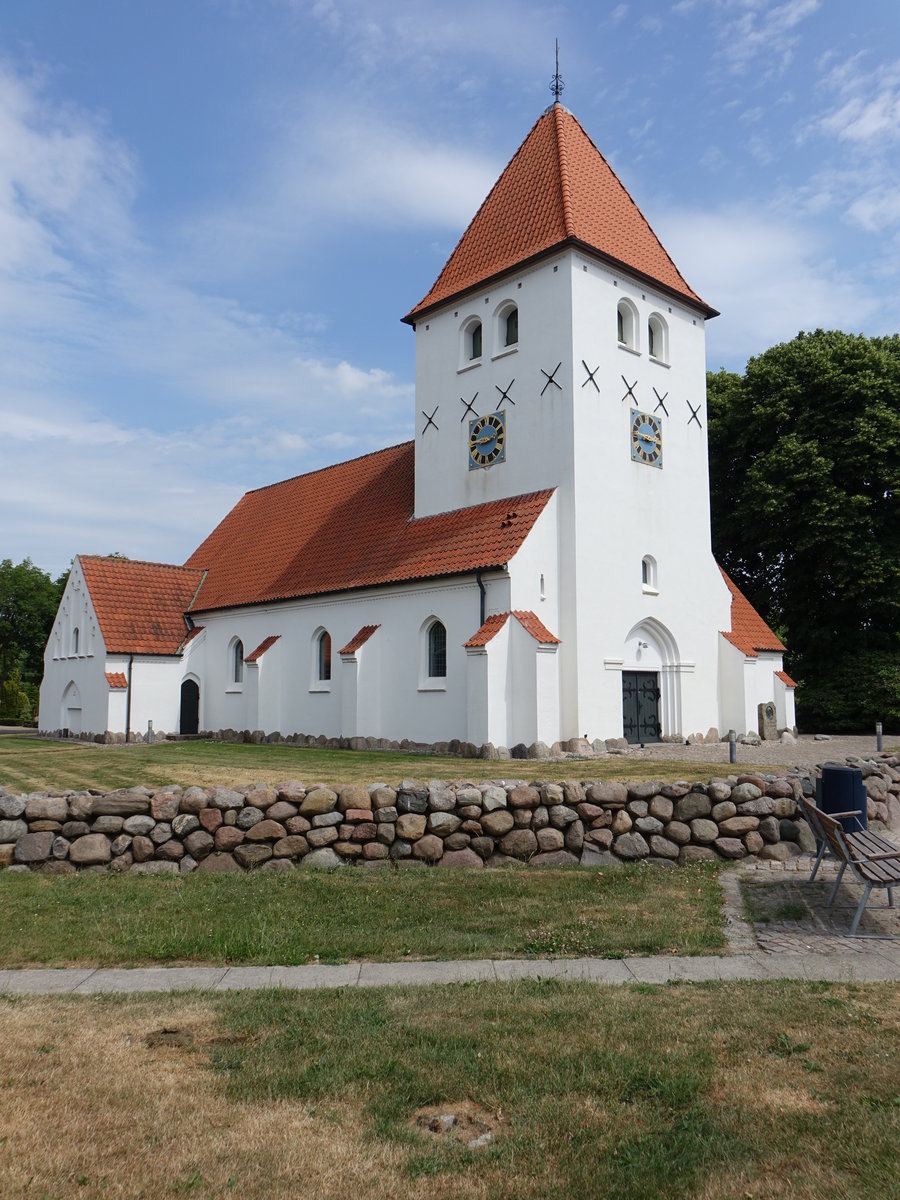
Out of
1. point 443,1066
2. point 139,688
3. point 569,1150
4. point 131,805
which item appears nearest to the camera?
point 569,1150

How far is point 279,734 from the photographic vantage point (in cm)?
2717

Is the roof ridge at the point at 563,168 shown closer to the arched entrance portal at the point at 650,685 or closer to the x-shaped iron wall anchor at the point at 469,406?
the x-shaped iron wall anchor at the point at 469,406

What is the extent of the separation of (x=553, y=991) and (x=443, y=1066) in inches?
56.4

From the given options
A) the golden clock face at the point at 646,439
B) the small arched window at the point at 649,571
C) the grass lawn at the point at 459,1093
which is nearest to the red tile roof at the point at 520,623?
the small arched window at the point at 649,571

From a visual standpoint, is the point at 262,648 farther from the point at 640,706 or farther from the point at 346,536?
the point at 640,706

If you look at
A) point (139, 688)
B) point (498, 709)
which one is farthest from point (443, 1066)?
point (139, 688)

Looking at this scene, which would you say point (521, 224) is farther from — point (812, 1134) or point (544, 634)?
point (812, 1134)

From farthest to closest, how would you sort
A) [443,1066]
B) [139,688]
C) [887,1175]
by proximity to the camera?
[139,688] < [443,1066] < [887,1175]

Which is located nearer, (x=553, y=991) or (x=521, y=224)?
(x=553, y=991)

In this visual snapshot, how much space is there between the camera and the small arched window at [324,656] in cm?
2659

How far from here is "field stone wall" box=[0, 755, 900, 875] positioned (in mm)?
9781

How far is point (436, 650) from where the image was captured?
22844 mm

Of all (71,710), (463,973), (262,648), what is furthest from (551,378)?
(71,710)

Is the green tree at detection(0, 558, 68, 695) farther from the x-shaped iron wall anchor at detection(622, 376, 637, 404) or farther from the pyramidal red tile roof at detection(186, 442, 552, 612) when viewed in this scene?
the x-shaped iron wall anchor at detection(622, 376, 637, 404)
